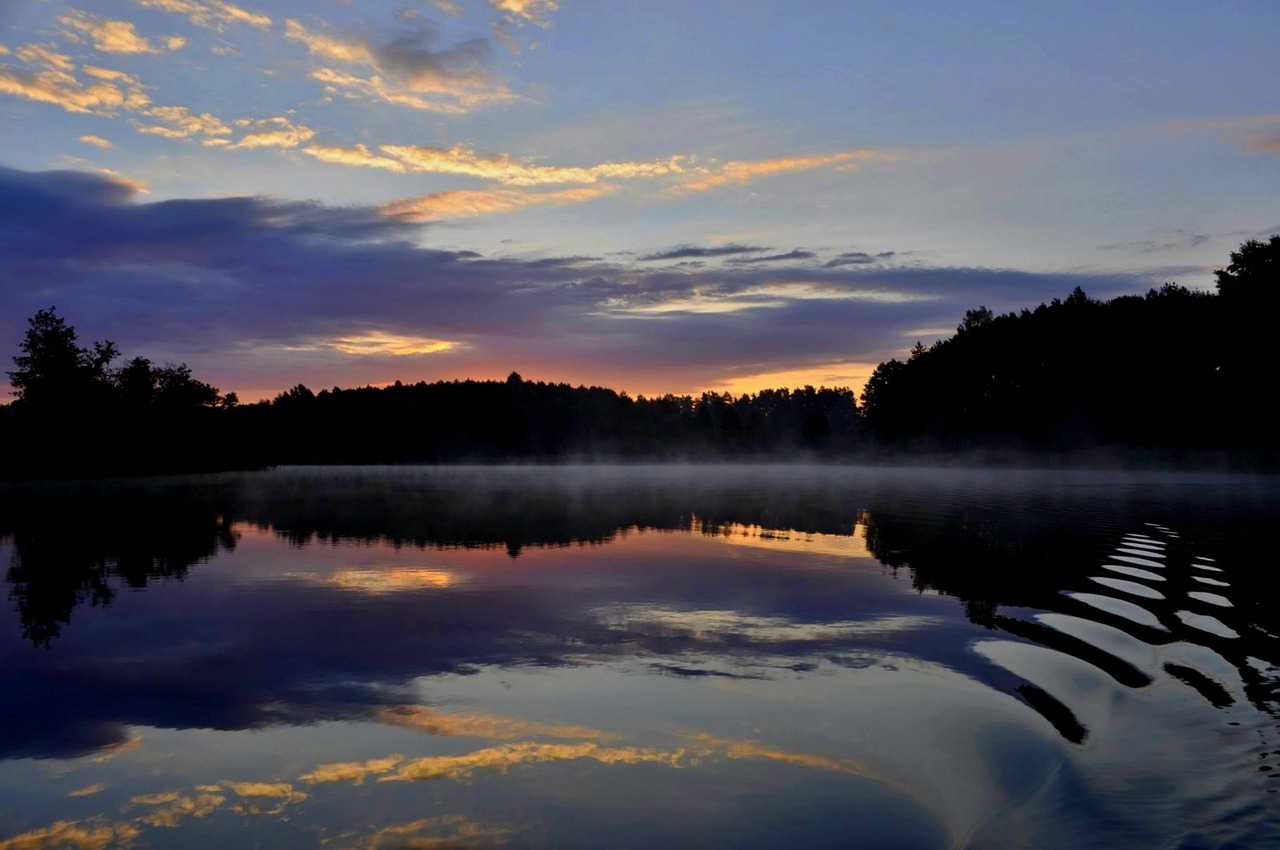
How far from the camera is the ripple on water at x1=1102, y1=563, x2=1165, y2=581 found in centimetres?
1864

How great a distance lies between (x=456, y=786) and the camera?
23.5 ft

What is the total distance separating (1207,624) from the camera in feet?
44.3

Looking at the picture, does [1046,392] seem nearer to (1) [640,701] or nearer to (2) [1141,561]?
(2) [1141,561]

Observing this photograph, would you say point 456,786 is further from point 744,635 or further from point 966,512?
point 966,512

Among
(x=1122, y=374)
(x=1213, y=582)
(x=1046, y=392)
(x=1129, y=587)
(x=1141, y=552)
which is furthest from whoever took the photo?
(x=1046, y=392)

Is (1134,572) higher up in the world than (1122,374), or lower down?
lower down

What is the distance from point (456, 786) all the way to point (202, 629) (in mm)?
8337

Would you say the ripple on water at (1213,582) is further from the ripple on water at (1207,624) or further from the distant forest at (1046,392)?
the distant forest at (1046,392)

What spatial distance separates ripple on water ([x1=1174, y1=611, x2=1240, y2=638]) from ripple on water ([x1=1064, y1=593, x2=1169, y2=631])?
0.41 m

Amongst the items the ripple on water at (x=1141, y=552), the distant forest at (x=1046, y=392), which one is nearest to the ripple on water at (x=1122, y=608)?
the ripple on water at (x=1141, y=552)

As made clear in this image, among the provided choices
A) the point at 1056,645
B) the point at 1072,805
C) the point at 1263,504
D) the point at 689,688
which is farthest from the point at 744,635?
the point at 1263,504

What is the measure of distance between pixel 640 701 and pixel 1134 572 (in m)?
14.8

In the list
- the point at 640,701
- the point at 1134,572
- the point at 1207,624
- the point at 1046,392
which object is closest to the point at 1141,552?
the point at 1134,572

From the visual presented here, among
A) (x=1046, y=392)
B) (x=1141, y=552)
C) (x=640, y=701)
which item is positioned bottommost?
(x=1141, y=552)
